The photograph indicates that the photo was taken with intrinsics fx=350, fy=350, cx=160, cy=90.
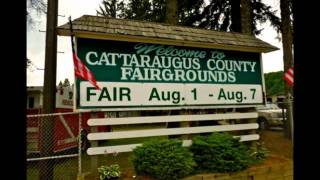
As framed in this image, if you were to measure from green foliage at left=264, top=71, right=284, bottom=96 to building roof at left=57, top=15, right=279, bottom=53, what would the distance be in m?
40.5

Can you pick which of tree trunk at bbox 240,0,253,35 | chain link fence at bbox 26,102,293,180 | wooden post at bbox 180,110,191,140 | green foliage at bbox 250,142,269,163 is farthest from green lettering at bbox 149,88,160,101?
tree trunk at bbox 240,0,253,35

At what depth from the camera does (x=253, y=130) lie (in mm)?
10836

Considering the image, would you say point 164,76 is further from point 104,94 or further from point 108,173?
point 108,173

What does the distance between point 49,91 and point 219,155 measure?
437cm

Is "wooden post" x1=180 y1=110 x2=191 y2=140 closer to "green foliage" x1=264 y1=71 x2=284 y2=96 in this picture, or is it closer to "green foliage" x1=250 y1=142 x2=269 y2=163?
"green foliage" x1=250 y1=142 x2=269 y2=163

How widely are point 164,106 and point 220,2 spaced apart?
13347 millimetres

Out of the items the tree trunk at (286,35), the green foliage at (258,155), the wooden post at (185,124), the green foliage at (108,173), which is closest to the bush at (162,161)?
the green foliage at (108,173)

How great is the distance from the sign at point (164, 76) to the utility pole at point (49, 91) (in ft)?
2.71

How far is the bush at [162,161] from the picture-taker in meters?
7.11

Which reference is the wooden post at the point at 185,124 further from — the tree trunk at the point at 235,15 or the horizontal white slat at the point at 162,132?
the tree trunk at the point at 235,15

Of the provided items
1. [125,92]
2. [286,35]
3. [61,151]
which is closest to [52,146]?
[125,92]
